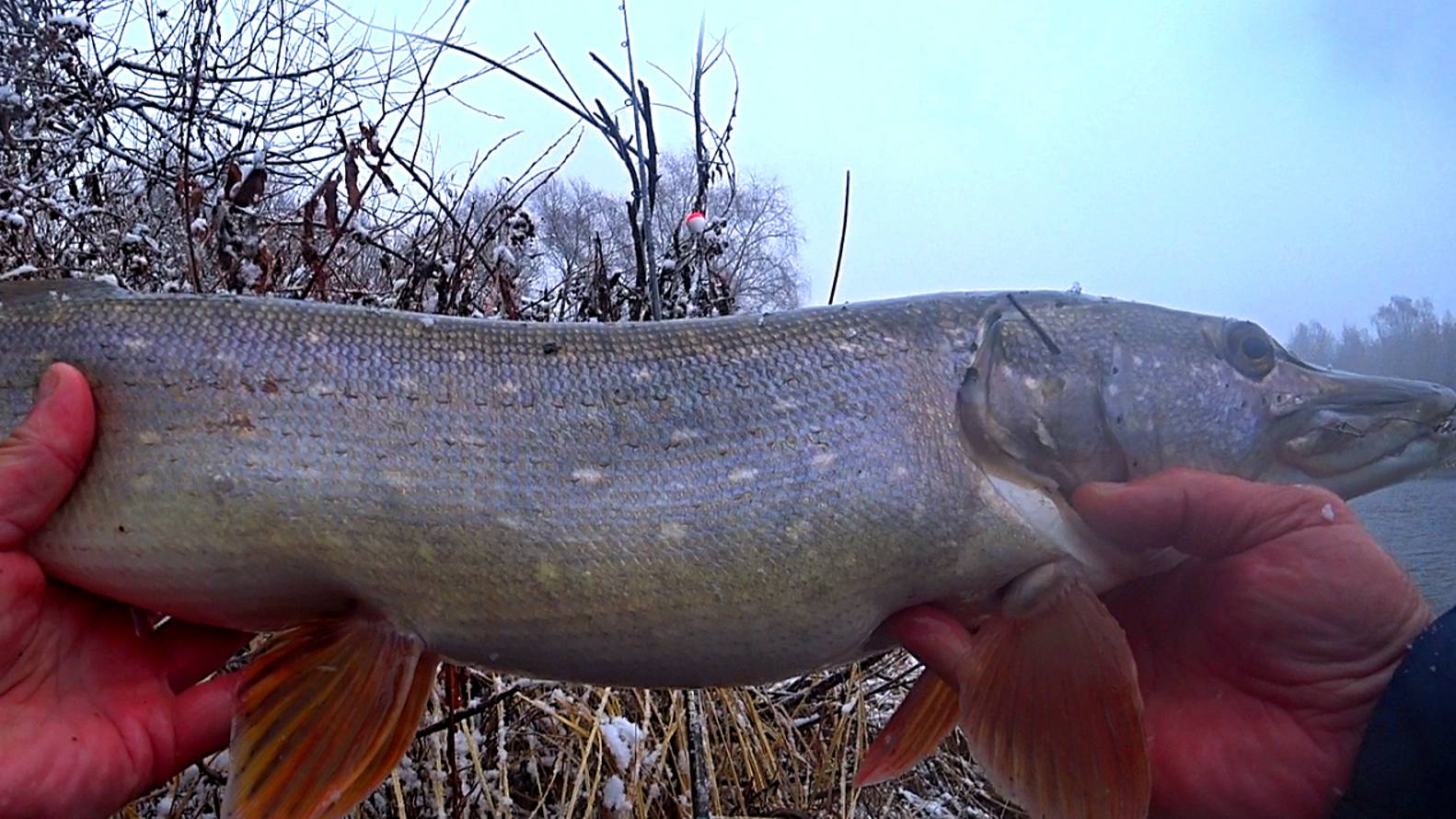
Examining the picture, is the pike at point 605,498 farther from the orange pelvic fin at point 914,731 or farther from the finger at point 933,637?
the orange pelvic fin at point 914,731

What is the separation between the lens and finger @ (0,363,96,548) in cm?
170

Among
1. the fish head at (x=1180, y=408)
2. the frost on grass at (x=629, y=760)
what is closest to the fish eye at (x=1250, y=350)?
the fish head at (x=1180, y=408)

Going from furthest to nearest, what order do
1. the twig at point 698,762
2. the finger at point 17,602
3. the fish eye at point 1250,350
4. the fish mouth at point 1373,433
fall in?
1. the twig at point 698,762
2. the fish eye at point 1250,350
3. the fish mouth at point 1373,433
4. the finger at point 17,602

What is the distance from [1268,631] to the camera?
181cm

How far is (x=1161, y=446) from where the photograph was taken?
6.50 ft

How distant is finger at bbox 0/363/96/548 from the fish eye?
229cm

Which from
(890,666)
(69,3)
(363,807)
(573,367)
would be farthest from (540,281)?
(573,367)

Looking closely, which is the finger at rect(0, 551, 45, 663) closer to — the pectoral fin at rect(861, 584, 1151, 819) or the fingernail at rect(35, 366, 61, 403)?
the fingernail at rect(35, 366, 61, 403)

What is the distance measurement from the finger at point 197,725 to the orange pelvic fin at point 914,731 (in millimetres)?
1352

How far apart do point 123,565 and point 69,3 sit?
4.80 meters

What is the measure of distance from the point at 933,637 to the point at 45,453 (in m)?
1.67

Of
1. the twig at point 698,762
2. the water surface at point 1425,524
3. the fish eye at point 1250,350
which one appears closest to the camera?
the fish eye at point 1250,350

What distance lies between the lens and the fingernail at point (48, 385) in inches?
68.9

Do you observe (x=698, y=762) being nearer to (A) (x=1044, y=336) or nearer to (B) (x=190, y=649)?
(B) (x=190, y=649)
